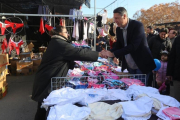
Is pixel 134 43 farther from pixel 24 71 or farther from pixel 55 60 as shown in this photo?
pixel 24 71

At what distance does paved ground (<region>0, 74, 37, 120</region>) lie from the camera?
329 cm

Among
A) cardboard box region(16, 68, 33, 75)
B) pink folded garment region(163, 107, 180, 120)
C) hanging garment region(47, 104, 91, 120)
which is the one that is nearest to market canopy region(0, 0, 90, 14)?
cardboard box region(16, 68, 33, 75)

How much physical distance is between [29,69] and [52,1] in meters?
3.27

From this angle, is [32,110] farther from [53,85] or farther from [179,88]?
[179,88]

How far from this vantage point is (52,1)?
7.35 meters

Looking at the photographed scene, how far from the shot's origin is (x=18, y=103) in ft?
12.7

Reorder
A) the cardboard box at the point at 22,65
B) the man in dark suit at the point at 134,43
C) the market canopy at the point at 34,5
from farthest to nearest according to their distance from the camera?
the market canopy at the point at 34,5 → the cardboard box at the point at 22,65 → the man in dark suit at the point at 134,43

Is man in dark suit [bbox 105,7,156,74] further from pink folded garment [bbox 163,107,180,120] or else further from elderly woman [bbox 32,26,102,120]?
pink folded garment [bbox 163,107,180,120]

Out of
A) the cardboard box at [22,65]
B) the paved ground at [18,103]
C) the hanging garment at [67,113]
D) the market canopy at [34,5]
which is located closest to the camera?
the hanging garment at [67,113]

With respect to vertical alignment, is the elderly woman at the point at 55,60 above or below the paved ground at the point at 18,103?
above

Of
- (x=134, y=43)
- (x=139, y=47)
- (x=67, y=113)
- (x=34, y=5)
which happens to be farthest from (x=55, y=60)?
(x=34, y=5)

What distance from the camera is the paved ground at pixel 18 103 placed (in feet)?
10.8

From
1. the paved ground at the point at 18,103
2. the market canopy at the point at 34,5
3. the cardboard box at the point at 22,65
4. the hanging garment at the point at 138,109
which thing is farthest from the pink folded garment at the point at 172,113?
the market canopy at the point at 34,5

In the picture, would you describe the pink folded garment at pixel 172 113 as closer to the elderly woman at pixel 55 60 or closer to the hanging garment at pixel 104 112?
the hanging garment at pixel 104 112
